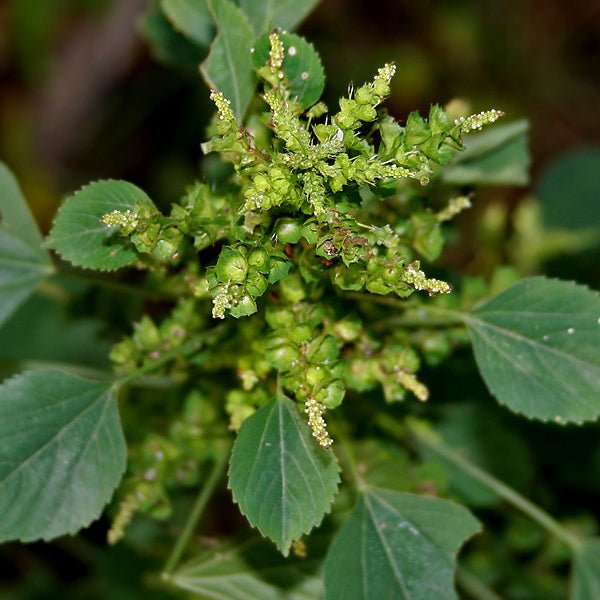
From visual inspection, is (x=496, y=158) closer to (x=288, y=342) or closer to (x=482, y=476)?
(x=482, y=476)

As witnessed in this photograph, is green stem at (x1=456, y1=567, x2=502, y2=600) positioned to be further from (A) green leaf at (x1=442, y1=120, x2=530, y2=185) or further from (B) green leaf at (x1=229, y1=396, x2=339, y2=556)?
(A) green leaf at (x1=442, y1=120, x2=530, y2=185)

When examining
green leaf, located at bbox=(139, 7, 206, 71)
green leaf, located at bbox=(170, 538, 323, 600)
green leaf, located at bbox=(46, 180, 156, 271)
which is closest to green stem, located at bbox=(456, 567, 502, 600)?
green leaf, located at bbox=(170, 538, 323, 600)

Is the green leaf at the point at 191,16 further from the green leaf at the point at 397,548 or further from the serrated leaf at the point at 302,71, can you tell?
the green leaf at the point at 397,548

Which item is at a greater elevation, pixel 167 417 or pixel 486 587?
pixel 167 417

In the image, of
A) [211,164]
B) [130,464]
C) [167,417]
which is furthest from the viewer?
[211,164]

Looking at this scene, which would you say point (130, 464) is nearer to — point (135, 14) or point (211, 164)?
point (211, 164)

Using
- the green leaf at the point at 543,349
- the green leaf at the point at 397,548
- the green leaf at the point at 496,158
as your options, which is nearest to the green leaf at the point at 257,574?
the green leaf at the point at 397,548

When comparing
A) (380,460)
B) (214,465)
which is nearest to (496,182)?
(380,460)
